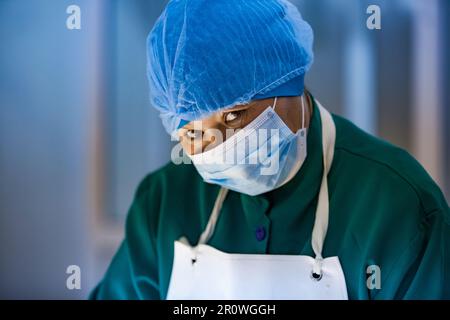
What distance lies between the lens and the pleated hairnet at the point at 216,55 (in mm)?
797

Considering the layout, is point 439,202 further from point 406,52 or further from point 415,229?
point 406,52

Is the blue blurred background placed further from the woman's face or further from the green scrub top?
the woman's face

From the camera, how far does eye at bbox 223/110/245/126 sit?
0.84m

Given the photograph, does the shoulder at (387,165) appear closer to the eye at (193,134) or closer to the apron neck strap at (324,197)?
the apron neck strap at (324,197)

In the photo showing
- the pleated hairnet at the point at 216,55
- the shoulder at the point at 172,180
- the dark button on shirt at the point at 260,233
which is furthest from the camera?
the shoulder at the point at 172,180

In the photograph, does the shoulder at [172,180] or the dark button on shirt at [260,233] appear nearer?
the dark button on shirt at [260,233]

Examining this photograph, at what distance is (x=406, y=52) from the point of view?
1.09 meters

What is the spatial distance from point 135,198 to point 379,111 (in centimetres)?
49

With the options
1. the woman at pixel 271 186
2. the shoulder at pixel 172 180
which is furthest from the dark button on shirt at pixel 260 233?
the shoulder at pixel 172 180

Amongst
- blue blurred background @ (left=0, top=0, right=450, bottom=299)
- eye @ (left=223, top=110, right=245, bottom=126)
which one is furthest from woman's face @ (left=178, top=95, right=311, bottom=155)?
blue blurred background @ (left=0, top=0, right=450, bottom=299)

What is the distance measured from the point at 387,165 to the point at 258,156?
0.65 feet

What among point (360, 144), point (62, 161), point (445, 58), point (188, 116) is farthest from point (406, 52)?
point (62, 161)

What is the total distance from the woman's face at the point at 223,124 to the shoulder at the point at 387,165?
4.8 inches

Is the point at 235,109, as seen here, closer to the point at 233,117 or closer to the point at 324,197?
the point at 233,117
